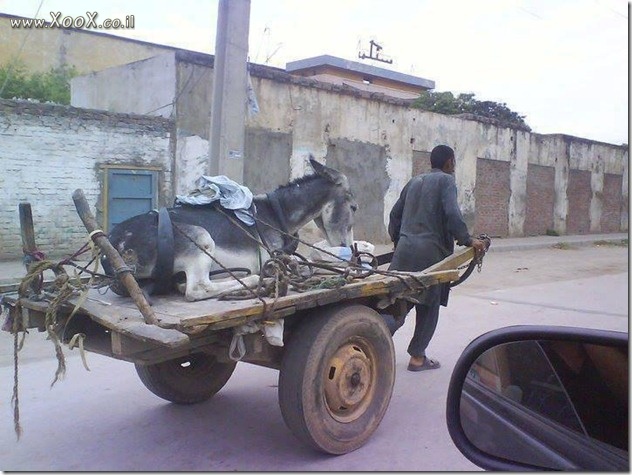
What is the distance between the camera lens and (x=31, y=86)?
20.8 m

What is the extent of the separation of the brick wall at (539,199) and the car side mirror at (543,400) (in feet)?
70.8

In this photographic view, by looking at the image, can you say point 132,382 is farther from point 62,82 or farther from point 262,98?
point 62,82

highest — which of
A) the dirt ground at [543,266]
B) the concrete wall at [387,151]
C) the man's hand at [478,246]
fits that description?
the concrete wall at [387,151]

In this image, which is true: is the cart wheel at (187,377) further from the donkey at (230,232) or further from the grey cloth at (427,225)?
the grey cloth at (427,225)

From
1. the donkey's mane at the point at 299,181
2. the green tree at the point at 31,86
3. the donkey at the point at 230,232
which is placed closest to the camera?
the donkey at the point at 230,232

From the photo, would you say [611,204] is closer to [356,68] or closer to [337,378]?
[356,68]

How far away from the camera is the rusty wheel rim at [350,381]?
358 centimetres

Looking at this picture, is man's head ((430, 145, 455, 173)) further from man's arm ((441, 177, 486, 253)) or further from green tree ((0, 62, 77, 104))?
green tree ((0, 62, 77, 104))

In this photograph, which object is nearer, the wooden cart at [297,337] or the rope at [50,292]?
the wooden cart at [297,337]

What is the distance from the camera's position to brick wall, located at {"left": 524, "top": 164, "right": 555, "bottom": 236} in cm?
2294

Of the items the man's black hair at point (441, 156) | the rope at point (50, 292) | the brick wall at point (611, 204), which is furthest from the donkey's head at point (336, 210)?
the brick wall at point (611, 204)

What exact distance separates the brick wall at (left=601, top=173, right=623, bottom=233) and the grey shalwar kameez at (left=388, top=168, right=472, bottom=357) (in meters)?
24.1

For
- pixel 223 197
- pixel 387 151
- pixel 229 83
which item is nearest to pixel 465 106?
pixel 387 151

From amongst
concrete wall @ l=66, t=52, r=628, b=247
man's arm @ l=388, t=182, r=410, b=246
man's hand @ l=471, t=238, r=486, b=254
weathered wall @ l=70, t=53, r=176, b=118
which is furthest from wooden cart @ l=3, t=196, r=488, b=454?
weathered wall @ l=70, t=53, r=176, b=118
